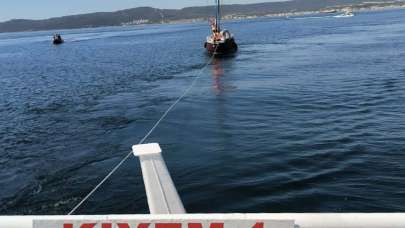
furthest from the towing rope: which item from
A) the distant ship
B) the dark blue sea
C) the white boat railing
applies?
the distant ship

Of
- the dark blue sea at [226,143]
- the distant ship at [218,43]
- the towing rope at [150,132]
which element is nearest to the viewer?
the towing rope at [150,132]

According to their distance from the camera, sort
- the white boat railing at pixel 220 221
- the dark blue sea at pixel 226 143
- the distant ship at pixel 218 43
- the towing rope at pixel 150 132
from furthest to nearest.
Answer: the distant ship at pixel 218 43 → the dark blue sea at pixel 226 143 → the towing rope at pixel 150 132 → the white boat railing at pixel 220 221

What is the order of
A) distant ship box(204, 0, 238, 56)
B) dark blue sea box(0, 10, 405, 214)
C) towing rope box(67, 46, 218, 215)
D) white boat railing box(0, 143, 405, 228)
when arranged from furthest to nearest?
1. distant ship box(204, 0, 238, 56)
2. dark blue sea box(0, 10, 405, 214)
3. towing rope box(67, 46, 218, 215)
4. white boat railing box(0, 143, 405, 228)

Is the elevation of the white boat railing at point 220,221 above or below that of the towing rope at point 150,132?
above

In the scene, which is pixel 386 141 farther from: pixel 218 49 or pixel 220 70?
pixel 218 49

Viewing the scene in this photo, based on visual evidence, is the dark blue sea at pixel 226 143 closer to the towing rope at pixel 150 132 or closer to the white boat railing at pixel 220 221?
the towing rope at pixel 150 132

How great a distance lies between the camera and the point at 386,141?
17172 mm

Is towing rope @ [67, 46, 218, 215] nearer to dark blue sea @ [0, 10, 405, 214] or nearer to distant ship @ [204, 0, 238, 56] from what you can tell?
dark blue sea @ [0, 10, 405, 214]

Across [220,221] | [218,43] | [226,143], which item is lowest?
[226,143]

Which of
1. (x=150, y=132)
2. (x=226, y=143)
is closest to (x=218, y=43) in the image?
(x=150, y=132)

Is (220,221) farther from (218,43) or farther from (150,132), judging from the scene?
(218,43)

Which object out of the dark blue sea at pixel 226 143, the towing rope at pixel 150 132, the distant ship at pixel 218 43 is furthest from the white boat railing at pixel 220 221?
the distant ship at pixel 218 43

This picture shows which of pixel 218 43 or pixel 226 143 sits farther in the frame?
pixel 218 43

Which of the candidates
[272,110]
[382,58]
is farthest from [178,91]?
[382,58]
